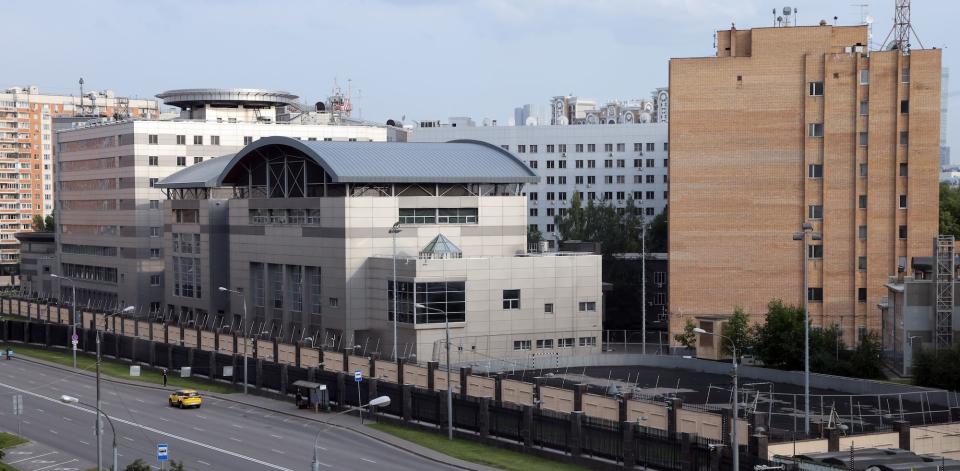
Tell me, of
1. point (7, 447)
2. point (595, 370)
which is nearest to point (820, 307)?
point (595, 370)

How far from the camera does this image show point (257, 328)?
111375 mm

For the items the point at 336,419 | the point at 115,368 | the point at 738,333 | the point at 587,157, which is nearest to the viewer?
the point at 336,419

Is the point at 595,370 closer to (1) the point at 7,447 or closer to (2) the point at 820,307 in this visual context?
(2) the point at 820,307

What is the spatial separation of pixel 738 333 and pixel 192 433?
139 ft

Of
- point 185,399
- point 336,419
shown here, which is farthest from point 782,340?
point 185,399

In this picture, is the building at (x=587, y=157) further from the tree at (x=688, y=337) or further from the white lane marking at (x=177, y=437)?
the white lane marking at (x=177, y=437)

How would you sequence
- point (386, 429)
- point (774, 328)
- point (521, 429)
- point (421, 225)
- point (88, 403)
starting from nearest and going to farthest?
point (521, 429) < point (386, 429) < point (88, 403) < point (774, 328) < point (421, 225)

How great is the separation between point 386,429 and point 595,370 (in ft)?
85.3

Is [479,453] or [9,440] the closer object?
[479,453]

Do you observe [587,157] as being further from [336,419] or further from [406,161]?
[336,419]

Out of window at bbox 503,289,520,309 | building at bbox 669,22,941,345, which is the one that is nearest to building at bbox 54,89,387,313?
window at bbox 503,289,520,309

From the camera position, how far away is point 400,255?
9781cm

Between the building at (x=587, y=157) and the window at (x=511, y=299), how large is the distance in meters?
66.8

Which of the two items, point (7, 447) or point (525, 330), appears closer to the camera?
point (7, 447)
